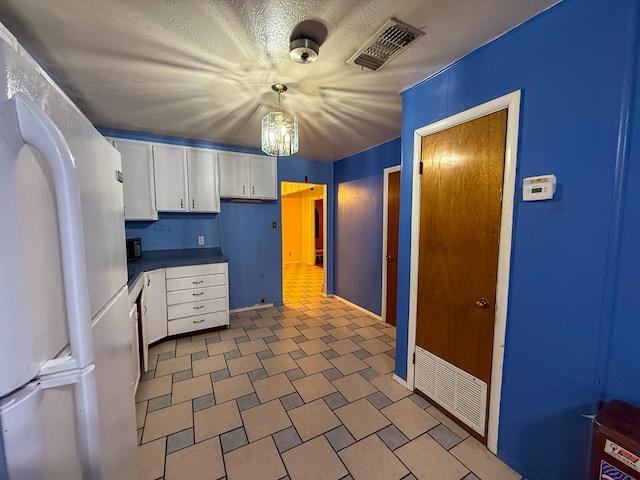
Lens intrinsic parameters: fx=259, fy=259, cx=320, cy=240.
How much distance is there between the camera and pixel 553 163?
127 centimetres

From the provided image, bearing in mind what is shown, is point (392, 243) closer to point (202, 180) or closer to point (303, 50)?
point (303, 50)

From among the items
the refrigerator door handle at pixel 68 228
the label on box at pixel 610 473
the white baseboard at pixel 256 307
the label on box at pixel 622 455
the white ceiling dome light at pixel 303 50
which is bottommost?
the white baseboard at pixel 256 307

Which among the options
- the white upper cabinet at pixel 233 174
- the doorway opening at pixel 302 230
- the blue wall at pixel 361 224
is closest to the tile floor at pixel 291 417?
the blue wall at pixel 361 224

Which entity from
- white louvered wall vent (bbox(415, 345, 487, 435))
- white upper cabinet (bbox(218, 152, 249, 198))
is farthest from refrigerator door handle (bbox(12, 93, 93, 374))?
white upper cabinet (bbox(218, 152, 249, 198))

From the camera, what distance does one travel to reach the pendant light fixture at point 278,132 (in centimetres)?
192

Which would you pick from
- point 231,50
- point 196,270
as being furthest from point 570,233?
point 196,270

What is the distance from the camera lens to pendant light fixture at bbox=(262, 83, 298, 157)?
1915 mm

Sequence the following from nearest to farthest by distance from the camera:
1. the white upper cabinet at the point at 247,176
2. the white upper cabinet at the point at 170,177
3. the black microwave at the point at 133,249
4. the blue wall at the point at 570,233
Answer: the blue wall at the point at 570,233 < the black microwave at the point at 133,249 < the white upper cabinet at the point at 170,177 < the white upper cabinet at the point at 247,176

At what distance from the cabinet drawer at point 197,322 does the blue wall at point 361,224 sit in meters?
1.96

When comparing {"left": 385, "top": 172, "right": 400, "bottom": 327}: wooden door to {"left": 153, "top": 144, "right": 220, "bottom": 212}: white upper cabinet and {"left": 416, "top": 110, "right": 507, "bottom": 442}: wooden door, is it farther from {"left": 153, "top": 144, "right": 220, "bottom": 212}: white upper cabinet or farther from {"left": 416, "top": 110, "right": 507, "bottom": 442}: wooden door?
{"left": 153, "top": 144, "right": 220, "bottom": 212}: white upper cabinet

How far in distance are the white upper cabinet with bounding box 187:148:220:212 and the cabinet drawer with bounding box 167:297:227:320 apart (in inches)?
45.7

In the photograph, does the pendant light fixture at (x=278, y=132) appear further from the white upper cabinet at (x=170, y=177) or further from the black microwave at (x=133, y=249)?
the black microwave at (x=133, y=249)

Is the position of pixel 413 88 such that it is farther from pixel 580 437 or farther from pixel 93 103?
pixel 93 103

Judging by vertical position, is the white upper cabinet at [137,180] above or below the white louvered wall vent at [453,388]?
above
